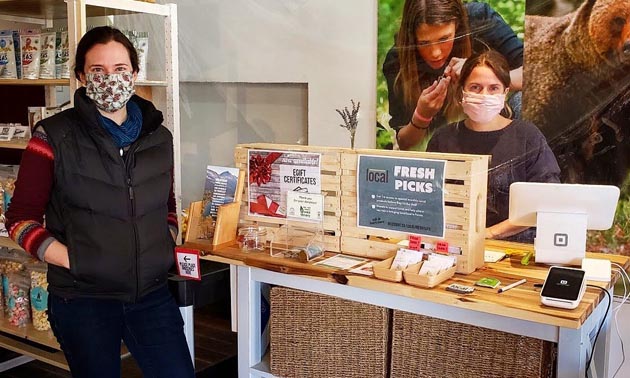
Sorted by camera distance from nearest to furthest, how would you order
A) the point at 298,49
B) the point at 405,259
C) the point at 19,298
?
the point at 405,259 < the point at 19,298 < the point at 298,49

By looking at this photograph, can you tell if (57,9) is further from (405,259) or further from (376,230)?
(405,259)

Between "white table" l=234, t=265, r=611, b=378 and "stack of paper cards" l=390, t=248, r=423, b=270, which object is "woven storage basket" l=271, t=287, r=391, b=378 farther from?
"stack of paper cards" l=390, t=248, r=423, b=270

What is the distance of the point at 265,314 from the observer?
2324mm

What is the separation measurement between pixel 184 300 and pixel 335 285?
537mm

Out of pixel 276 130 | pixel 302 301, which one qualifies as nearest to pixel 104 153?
pixel 302 301

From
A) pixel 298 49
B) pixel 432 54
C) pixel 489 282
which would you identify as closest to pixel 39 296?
pixel 298 49

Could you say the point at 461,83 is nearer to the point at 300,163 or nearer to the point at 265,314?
the point at 300,163

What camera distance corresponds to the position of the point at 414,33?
3301 mm

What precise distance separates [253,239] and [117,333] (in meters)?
0.55

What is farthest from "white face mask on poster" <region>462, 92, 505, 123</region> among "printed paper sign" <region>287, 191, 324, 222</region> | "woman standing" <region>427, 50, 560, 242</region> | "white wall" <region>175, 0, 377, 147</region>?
"printed paper sign" <region>287, 191, 324, 222</region>

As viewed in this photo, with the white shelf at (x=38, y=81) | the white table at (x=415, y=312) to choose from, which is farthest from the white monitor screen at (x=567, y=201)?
the white shelf at (x=38, y=81)

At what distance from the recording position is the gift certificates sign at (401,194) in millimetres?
1968

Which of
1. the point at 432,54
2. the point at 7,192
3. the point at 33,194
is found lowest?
the point at 7,192

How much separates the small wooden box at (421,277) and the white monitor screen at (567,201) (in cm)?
40
